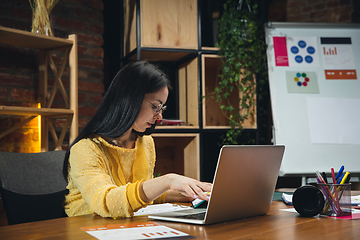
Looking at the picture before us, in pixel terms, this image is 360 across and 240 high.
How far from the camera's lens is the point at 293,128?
7.77 ft

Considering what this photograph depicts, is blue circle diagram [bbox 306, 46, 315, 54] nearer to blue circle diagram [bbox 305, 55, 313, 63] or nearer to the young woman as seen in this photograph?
blue circle diagram [bbox 305, 55, 313, 63]

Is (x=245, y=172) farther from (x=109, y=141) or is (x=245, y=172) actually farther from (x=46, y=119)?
(x=46, y=119)

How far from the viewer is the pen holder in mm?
999

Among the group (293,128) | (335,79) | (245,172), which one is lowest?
(245,172)

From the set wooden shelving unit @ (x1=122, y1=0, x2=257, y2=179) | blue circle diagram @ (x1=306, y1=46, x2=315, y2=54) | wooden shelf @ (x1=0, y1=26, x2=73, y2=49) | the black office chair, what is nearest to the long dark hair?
the black office chair

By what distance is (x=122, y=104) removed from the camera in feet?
4.16

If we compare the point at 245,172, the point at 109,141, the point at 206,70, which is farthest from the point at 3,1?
the point at 245,172

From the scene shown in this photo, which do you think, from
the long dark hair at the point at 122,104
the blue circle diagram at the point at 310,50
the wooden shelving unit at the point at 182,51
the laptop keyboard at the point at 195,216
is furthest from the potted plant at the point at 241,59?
the laptop keyboard at the point at 195,216

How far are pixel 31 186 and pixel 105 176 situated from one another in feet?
1.32

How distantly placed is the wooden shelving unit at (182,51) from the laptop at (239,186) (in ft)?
4.37

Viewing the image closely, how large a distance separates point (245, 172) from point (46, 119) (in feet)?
5.11

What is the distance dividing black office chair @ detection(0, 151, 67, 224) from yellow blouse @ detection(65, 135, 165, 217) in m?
0.10

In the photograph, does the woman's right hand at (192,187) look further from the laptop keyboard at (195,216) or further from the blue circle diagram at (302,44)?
the blue circle diagram at (302,44)

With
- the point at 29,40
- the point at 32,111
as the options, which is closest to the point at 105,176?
the point at 32,111
